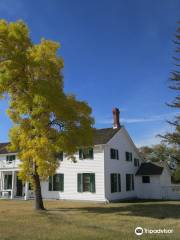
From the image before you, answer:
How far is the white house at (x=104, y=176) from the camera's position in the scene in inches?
1017

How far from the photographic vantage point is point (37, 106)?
17219mm

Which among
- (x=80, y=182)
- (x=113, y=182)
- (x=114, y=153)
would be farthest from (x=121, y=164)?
(x=80, y=182)

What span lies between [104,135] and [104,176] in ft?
14.2

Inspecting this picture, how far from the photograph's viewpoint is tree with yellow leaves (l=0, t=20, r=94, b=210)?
54.6 ft

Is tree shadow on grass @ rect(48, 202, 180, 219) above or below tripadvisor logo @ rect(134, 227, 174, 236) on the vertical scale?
below

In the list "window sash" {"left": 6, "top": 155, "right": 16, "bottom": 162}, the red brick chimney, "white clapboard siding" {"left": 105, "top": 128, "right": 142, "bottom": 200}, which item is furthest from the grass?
"window sash" {"left": 6, "top": 155, "right": 16, "bottom": 162}

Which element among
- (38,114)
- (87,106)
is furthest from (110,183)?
(38,114)

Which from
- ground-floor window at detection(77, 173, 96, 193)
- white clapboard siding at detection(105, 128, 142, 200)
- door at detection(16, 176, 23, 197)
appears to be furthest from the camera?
door at detection(16, 176, 23, 197)

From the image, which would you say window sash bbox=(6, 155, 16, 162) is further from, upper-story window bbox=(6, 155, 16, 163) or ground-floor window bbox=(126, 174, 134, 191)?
ground-floor window bbox=(126, 174, 134, 191)

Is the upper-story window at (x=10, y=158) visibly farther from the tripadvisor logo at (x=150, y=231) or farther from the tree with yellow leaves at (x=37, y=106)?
the tripadvisor logo at (x=150, y=231)

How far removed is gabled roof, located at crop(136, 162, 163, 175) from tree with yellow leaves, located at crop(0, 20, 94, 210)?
46.1 ft

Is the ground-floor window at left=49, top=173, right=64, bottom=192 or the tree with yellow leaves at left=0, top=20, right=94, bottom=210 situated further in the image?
the ground-floor window at left=49, top=173, right=64, bottom=192

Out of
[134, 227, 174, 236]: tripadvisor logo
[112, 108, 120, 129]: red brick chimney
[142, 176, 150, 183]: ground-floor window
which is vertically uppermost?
[112, 108, 120, 129]: red brick chimney

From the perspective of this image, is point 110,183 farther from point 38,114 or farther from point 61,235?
Result: point 61,235
